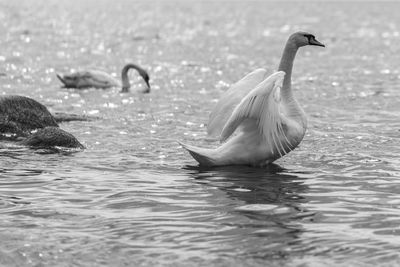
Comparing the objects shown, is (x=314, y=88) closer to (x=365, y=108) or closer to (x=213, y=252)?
(x=365, y=108)

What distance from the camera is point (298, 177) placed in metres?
12.5

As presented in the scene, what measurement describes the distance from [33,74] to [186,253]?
2120cm

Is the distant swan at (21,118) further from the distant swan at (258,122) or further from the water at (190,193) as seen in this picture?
the distant swan at (258,122)

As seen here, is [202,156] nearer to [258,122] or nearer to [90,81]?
Result: [258,122]

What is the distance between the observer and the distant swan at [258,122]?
1203cm

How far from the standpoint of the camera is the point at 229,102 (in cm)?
1366

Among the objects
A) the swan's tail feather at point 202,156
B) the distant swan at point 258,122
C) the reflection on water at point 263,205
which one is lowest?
the reflection on water at point 263,205

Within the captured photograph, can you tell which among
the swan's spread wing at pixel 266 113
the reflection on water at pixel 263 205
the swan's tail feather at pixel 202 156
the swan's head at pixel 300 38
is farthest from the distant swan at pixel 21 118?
the swan's head at pixel 300 38

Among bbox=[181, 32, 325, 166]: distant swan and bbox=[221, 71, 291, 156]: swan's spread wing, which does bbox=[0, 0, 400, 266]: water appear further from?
bbox=[221, 71, 291, 156]: swan's spread wing

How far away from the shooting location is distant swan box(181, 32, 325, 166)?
1203cm

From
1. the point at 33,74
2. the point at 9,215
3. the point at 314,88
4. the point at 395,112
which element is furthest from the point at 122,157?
the point at 33,74

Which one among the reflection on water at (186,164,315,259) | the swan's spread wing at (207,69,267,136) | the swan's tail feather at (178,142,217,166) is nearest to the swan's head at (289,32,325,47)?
the swan's spread wing at (207,69,267,136)

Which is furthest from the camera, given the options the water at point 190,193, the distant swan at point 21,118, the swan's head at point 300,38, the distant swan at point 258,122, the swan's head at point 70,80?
the swan's head at point 70,80

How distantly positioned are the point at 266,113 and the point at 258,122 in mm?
466
